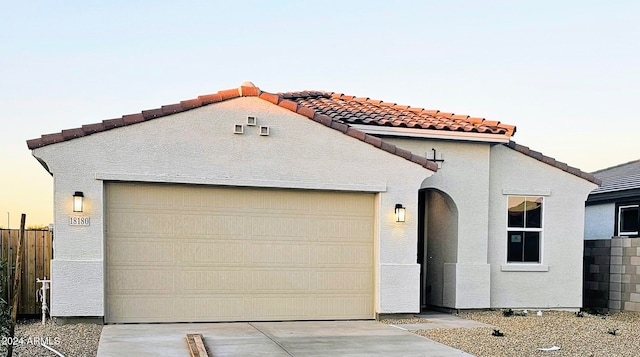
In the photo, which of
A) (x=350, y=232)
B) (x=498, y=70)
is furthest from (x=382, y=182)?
(x=498, y=70)

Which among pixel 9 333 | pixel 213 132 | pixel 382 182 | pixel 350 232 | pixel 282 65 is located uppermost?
pixel 282 65

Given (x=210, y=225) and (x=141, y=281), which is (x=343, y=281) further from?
(x=141, y=281)

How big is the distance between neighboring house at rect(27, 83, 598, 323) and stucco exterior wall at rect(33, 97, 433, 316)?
0.02 meters

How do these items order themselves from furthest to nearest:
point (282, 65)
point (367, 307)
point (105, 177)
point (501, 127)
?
point (282, 65) < point (501, 127) < point (367, 307) < point (105, 177)

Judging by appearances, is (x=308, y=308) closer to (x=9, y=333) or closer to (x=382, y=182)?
(x=382, y=182)

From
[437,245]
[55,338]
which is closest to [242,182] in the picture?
[55,338]

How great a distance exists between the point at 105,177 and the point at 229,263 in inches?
102

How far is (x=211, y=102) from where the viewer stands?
33.6ft

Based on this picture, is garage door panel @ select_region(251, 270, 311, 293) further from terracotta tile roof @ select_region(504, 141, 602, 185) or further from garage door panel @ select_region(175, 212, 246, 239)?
terracotta tile roof @ select_region(504, 141, 602, 185)

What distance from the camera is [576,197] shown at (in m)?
13.3

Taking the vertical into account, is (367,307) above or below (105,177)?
below

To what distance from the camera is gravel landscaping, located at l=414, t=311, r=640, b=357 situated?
859 cm

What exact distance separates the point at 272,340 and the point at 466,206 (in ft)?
18.5

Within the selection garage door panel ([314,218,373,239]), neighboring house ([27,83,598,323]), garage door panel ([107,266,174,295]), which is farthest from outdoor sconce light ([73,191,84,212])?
garage door panel ([314,218,373,239])
